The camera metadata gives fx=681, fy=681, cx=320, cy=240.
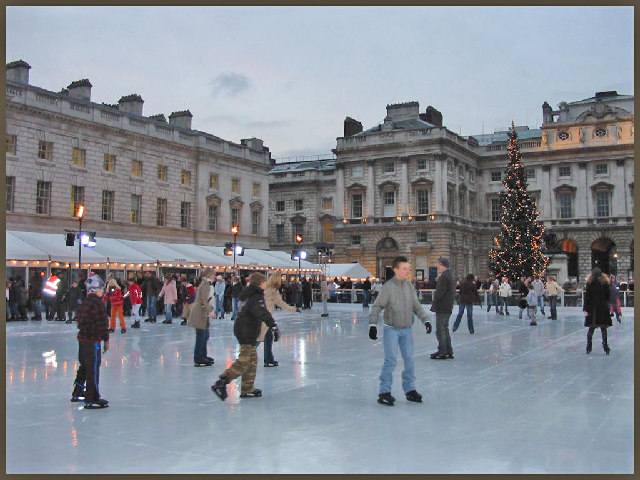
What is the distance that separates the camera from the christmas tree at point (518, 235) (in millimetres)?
44875

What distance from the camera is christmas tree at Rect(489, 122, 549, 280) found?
44.9 metres

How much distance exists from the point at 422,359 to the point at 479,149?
59.6 metres

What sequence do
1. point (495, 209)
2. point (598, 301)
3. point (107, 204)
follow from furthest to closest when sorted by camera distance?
point (495, 209)
point (107, 204)
point (598, 301)

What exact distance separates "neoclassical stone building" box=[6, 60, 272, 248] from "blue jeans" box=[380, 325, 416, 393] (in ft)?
101

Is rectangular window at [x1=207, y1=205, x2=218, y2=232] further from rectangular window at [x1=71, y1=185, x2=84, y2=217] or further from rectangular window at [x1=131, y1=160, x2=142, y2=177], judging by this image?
rectangular window at [x1=71, y1=185, x2=84, y2=217]

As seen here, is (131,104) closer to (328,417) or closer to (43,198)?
(43,198)

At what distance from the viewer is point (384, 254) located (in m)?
63.4

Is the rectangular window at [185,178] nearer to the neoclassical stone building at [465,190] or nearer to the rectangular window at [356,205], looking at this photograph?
the neoclassical stone building at [465,190]

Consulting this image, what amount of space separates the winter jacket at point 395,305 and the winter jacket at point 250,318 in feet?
4.71

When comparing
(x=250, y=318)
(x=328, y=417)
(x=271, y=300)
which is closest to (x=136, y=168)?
(x=271, y=300)

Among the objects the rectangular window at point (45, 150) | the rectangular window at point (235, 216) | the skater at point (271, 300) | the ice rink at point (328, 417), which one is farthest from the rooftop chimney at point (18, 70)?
the skater at point (271, 300)

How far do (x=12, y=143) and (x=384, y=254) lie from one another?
3658cm

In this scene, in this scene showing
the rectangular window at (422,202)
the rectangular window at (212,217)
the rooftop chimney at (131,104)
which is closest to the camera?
the rectangular window at (212,217)

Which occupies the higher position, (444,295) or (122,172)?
(122,172)
